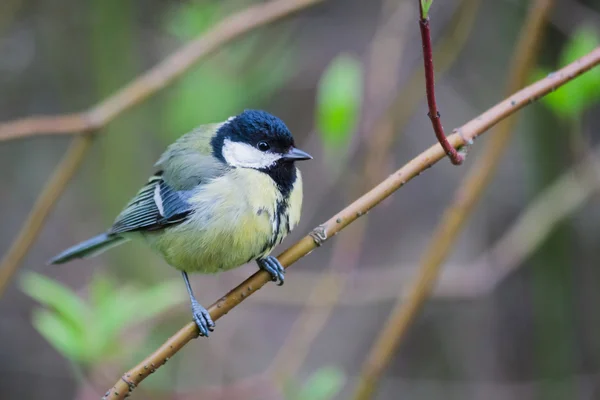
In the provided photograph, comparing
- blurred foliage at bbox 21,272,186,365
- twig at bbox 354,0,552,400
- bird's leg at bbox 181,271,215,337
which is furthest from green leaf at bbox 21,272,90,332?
twig at bbox 354,0,552,400

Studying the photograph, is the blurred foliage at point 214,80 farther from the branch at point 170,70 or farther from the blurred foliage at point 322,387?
the blurred foliage at point 322,387

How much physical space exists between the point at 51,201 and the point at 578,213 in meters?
2.39

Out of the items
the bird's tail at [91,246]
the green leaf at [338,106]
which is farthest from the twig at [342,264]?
the bird's tail at [91,246]

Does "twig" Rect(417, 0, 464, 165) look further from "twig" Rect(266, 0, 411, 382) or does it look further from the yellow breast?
"twig" Rect(266, 0, 411, 382)

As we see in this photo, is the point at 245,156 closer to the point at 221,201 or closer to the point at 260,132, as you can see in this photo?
the point at 260,132

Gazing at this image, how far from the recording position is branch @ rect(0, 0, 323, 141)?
219 cm

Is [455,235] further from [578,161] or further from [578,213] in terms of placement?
[578,213]

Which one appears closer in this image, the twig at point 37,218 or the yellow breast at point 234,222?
the yellow breast at point 234,222

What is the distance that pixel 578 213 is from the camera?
3.26 meters

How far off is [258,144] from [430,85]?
36.9 inches

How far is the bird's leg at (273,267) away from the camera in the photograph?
178 centimetres

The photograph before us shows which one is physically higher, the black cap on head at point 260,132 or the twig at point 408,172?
the black cap on head at point 260,132

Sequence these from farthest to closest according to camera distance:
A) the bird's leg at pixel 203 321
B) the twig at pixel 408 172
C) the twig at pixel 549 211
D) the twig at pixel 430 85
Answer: the twig at pixel 549 211, the bird's leg at pixel 203 321, the twig at pixel 408 172, the twig at pixel 430 85

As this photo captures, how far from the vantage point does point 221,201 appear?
1.99 m
